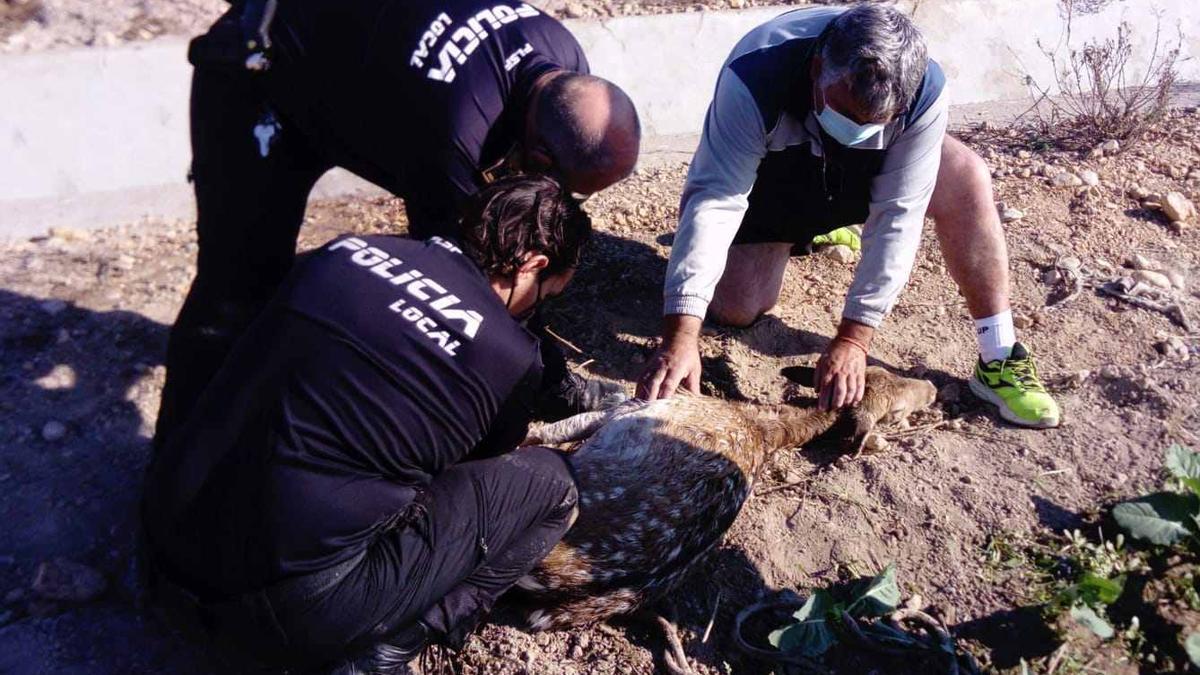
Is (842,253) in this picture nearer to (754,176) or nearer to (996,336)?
(996,336)

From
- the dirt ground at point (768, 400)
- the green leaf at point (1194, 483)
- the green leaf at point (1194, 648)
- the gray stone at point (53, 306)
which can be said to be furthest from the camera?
the gray stone at point (53, 306)

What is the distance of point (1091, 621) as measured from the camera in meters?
3.37

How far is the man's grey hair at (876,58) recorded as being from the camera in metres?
3.48

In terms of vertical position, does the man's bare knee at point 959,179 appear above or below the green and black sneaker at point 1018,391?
above

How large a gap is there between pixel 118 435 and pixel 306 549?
1948mm

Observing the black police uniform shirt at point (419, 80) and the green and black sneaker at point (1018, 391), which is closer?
the black police uniform shirt at point (419, 80)

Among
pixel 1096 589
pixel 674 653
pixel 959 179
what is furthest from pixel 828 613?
pixel 959 179

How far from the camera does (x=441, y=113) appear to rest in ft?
11.1

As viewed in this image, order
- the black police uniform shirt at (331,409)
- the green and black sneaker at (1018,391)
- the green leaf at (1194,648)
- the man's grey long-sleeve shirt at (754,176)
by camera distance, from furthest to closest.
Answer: the green and black sneaker at (1018,391)
the man's grey long-sleeve shirt at (754,176)
the green leaf at (1194,648)
the black police uniform shirt at (331,409)

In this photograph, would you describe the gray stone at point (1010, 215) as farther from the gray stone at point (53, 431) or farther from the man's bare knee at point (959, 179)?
the gray stone at point (53, 431)

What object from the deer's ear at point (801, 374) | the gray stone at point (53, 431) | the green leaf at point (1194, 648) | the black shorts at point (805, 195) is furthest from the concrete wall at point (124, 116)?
the green leaf at point (1194, 648)

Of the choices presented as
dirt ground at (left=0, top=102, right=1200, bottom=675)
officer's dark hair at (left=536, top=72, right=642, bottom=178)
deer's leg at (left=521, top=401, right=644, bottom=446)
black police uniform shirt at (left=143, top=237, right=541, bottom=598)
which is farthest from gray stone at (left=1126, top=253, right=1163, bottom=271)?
black police uniform shirt at (left=143, top=237, right=541, bottom=598)

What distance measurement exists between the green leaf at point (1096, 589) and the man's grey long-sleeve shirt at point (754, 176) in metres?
1.31

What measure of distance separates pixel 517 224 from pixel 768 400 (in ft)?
7.02
